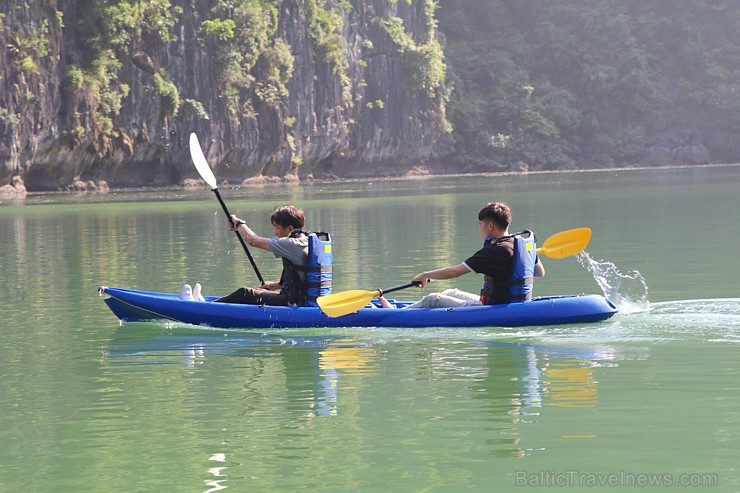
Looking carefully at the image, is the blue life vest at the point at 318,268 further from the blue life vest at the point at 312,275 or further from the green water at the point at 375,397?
the green water at the point at 375,397

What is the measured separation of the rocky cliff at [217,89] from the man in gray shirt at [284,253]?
3553 centimetres

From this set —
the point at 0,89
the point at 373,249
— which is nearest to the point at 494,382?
the point at 373,249

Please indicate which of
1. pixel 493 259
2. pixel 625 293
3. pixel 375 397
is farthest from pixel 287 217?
pixel 625 293

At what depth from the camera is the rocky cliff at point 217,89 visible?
47531 mm

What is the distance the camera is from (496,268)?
1098 centimetres

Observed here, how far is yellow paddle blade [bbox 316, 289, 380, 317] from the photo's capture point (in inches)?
439

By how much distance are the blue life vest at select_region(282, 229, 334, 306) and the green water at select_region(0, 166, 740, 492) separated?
16.2 inches

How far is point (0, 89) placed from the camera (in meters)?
45.9

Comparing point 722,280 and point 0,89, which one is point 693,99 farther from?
point 722,280

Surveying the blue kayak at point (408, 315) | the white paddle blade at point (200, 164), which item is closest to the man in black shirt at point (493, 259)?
the blue kayak at point (408, 315)

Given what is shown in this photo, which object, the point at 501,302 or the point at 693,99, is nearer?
the point at 501,302

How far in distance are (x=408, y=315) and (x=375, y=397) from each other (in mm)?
2934

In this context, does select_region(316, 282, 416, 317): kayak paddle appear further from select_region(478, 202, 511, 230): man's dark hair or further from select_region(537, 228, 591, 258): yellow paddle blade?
select_region(537, 228, 591, 258): yellow paddle blade

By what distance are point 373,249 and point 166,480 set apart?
14.2m
